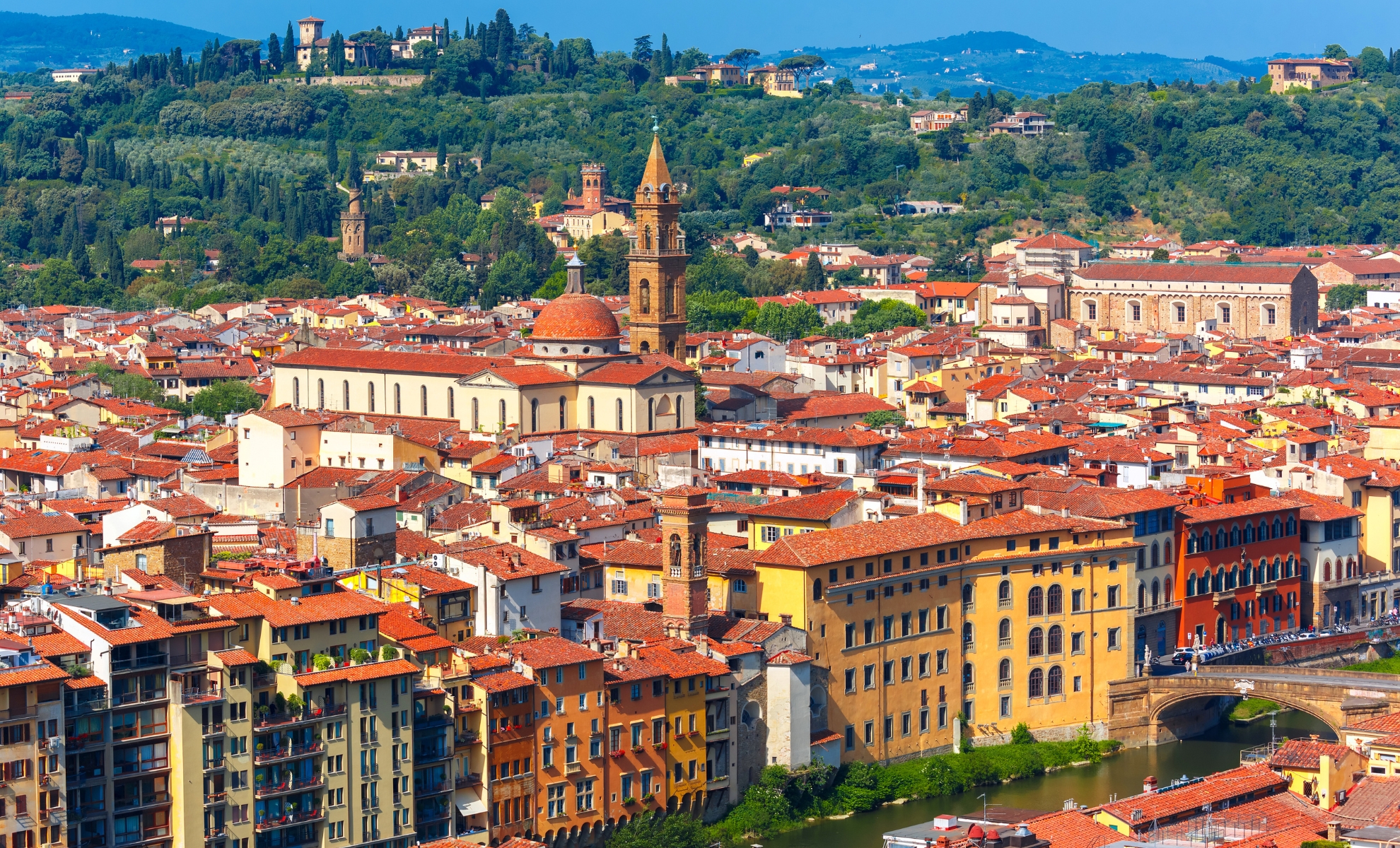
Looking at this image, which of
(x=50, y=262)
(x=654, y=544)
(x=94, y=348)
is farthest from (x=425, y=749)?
(x=50, y=262)

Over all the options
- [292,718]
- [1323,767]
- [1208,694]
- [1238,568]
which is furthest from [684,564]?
[1238,568]

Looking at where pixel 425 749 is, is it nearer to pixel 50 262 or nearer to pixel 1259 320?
pixel 1259 320

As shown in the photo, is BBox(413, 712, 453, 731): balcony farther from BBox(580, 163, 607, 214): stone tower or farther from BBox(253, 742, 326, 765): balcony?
BBox(580, 163, 607, 214): stone tower

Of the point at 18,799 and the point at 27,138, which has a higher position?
the point at 27,138

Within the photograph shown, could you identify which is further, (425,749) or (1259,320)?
(1259,320)

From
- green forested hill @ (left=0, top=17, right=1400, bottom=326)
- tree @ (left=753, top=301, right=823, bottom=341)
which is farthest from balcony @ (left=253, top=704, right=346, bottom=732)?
green forested hill @ (left=0, top=17, right=1400, bottom=326)

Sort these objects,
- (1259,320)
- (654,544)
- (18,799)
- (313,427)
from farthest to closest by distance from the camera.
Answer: (1259,320) < (313,427) < (654,544) < (18,799)

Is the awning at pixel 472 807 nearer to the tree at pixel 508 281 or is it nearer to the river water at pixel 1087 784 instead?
the river water at pixel 1087 784
